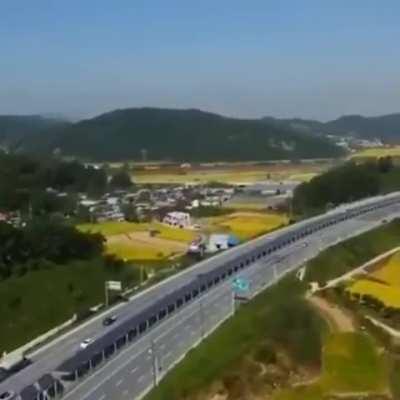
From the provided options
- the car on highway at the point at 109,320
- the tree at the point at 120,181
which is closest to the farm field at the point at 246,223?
the car on highway at the point at 109,320

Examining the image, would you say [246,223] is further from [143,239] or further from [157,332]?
[157,332]

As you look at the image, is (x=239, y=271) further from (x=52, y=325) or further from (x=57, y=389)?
(x=57, y=389)

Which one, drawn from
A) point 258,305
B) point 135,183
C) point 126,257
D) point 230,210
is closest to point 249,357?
point 258,305

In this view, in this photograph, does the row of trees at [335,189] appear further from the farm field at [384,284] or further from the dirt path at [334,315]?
the dirt path at [334,315]

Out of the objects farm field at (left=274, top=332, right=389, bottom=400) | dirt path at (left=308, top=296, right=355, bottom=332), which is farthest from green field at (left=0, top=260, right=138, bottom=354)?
farm field at (left=274, top=332, right=389, bottom=400)

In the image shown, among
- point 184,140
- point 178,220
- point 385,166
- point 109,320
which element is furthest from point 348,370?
point 184,140

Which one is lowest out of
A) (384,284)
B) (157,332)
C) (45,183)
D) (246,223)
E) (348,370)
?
(348,370)
